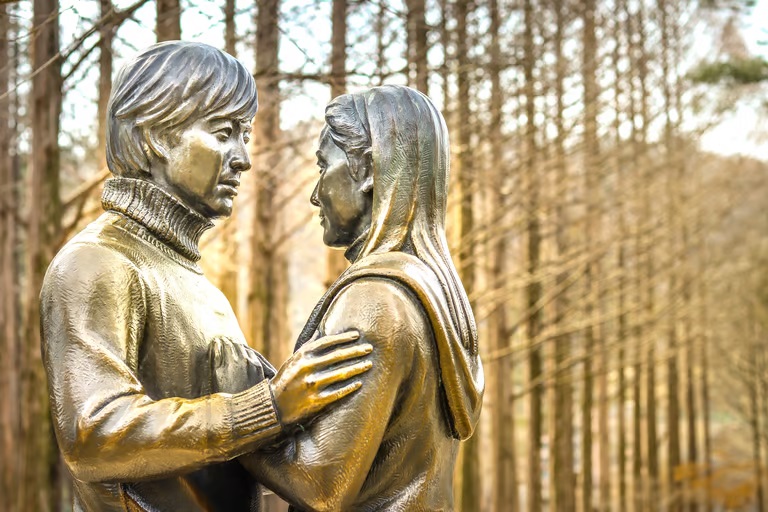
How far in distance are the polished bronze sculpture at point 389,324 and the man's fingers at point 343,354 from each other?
0.03 metres

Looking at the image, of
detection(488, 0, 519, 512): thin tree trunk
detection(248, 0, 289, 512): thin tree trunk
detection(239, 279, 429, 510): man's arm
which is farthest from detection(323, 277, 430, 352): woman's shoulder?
detection(488, 0, 519, 512): thin tree trunk

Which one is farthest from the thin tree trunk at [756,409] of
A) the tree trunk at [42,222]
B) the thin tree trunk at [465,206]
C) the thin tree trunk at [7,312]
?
the tree trunk at [42,222]

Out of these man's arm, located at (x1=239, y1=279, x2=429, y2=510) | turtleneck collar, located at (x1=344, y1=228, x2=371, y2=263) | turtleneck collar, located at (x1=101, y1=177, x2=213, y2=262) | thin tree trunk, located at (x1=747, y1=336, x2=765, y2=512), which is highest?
turtleneck collar, located at (x1=101, y1=177, x2=213, y2=262)

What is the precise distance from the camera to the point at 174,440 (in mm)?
2332

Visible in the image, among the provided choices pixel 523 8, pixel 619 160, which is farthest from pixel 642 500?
pixel 523 8

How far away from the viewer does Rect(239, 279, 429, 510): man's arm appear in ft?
7.85

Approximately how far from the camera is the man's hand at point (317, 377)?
2361 millimetres

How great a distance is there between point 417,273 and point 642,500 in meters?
19.0

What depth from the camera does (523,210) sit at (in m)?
11.7

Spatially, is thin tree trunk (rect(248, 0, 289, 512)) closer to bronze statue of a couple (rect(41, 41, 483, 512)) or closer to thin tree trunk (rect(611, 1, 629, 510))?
thin tree trunk (rect(611, 1, 629, 510))

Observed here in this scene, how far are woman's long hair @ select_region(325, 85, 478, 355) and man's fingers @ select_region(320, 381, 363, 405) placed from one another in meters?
0.36

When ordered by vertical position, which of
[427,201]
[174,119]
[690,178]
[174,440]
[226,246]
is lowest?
[174,440]

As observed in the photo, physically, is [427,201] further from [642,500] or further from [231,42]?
[642,500]

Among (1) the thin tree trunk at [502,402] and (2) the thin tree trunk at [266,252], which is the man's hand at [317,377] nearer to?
(2) the thin tree trunk at [266,252]
